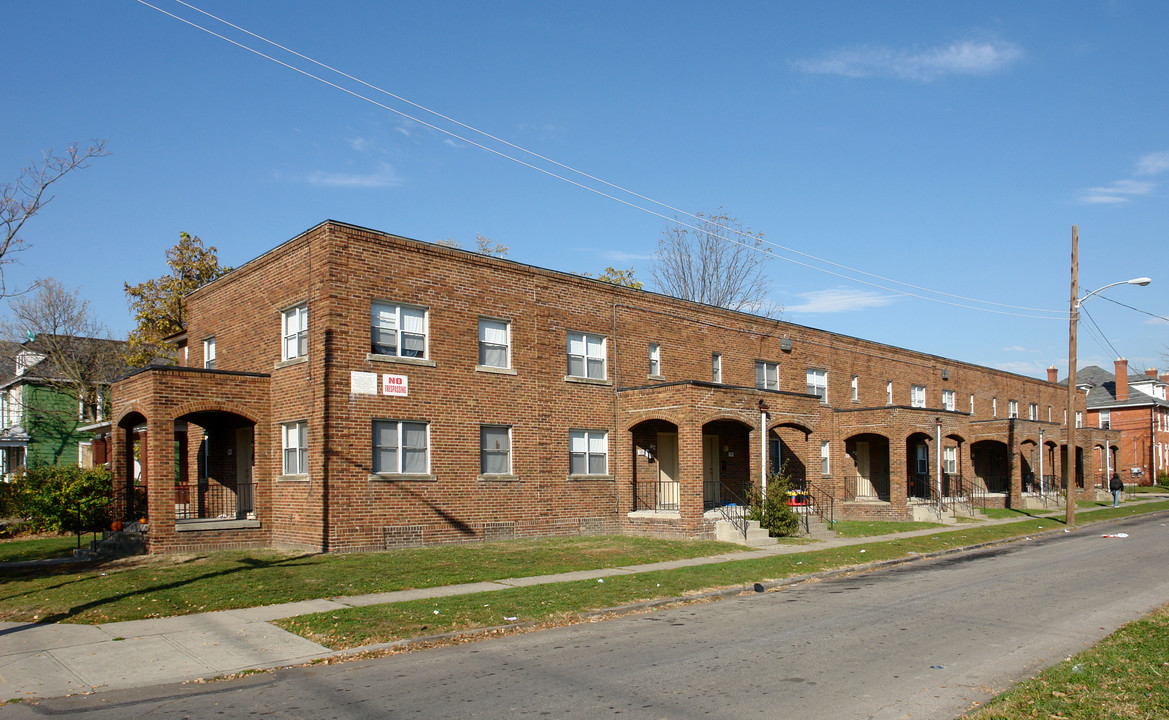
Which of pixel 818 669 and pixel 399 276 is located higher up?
pixel 399 276

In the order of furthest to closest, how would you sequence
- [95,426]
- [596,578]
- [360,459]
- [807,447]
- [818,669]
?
[807,447] < [95,426] < [360,459] < [596,578] < [818,669]

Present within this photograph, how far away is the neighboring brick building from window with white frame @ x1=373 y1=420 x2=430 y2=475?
60.3 m

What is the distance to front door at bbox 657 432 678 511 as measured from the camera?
2533 cm

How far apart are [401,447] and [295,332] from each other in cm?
384

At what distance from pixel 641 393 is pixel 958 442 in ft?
58.7

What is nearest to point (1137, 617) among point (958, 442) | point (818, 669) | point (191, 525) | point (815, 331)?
point (818, 669)

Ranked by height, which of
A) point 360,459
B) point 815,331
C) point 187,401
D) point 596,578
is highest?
point 815,331

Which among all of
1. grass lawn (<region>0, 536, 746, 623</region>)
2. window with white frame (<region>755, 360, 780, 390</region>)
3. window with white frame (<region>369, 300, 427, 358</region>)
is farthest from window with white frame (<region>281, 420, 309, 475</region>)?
window with white frame (<region>755, 360, 780, 390</region>)

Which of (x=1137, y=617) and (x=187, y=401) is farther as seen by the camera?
(x=187, y=401)

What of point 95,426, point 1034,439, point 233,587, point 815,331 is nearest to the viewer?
point 233,587

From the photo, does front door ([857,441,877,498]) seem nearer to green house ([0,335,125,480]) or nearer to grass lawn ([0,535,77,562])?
grass lawn ([0,535,77,562])

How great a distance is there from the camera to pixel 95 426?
1118 inches

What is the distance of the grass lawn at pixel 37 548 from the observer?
62.9 feet

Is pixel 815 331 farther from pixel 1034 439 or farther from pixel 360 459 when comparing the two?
pixel 360 459
